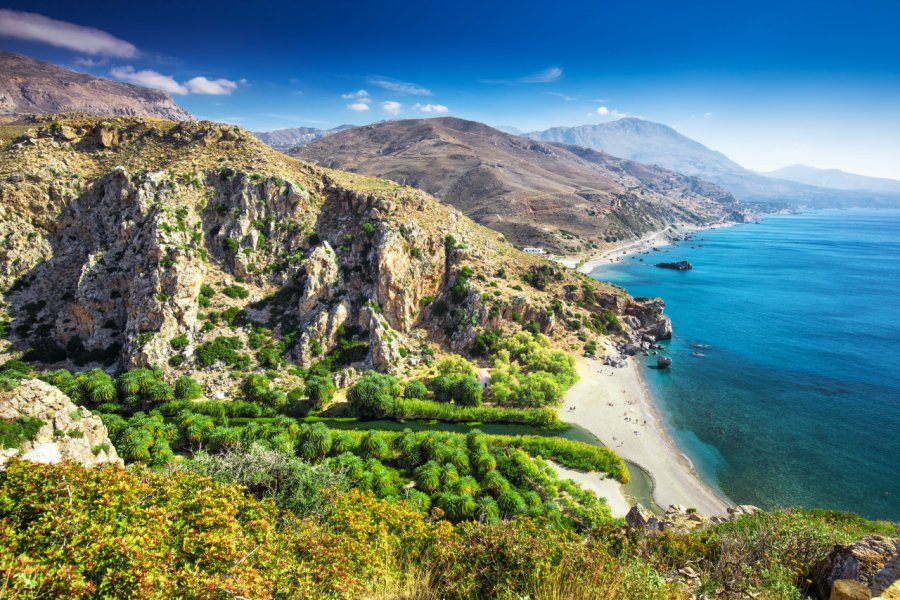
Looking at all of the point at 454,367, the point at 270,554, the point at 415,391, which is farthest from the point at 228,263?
the point at 270,554

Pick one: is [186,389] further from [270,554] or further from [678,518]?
[678,518]

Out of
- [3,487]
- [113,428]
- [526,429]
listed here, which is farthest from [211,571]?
[526,429]

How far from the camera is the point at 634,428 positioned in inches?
2281

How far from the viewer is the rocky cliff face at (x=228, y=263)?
202 ft

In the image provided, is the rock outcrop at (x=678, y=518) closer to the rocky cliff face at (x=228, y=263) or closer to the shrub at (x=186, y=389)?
the rocky cliff face at (x=228, y=263)

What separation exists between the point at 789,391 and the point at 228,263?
4140 inches

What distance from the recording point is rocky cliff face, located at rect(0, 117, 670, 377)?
61.6 metres

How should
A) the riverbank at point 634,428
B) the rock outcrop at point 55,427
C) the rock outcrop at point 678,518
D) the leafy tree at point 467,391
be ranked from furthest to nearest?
the leafy tree at point 467,391, the riverbank at point 634,428, the rock outcrop at point 678,518, the rock outcrop at point 55,427

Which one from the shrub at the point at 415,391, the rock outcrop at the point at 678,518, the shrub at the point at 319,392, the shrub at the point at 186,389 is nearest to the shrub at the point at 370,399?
the shrub at the point at 415,391

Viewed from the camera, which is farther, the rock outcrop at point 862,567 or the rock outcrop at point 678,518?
the rock outcrop at point 678,518

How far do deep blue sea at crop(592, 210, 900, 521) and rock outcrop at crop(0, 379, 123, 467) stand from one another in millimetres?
67200

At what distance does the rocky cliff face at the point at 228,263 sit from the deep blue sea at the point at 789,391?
18663 millimetres

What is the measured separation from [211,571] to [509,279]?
78.4 meters

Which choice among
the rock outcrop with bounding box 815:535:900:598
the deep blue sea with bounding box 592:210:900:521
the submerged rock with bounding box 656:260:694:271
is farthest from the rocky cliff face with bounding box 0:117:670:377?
the submerged rock with bounding box 656:260:694:271
